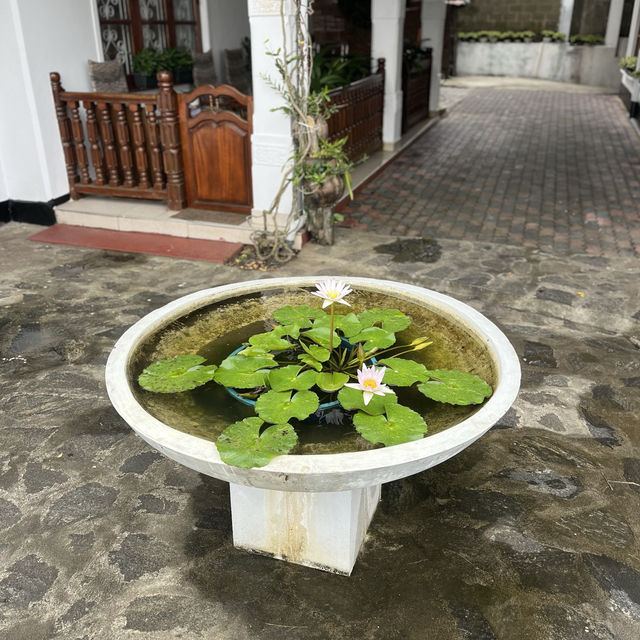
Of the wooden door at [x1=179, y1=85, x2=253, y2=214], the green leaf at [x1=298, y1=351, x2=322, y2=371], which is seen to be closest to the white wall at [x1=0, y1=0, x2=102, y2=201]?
the wooden door at [x1=179, y1=85, x2=253, y2=214]

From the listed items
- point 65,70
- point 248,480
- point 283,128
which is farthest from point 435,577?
point 65,70

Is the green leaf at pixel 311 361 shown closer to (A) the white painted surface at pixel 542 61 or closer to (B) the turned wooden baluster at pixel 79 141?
(B) the turned wooden baluster at pixel 79 141

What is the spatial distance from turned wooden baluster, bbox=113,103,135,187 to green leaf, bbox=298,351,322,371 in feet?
15.6

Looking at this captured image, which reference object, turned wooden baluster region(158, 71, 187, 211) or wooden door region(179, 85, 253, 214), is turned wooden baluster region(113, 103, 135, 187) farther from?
wooden door region(179, 85, 253, 214)

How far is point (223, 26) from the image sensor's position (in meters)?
9.05

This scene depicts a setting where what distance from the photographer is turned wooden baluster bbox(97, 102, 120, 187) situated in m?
6.35

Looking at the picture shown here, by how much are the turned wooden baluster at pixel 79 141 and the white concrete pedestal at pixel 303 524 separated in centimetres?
527

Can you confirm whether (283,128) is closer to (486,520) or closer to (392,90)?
(486,520)

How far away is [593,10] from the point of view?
2166 cm

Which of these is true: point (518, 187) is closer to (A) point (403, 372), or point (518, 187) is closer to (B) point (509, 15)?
(A) point (403, 372)

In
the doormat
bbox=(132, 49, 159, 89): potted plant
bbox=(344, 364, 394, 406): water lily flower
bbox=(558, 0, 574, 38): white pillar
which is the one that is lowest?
the doormat

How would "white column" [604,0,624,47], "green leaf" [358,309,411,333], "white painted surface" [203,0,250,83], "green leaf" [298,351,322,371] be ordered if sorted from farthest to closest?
1. "white column" [604,0,624,47]
2. "white painted surface" [203,0,250,83]
3. "green leaf" [358,309,411,333]
4. "green leaf" [298,351,322,371]

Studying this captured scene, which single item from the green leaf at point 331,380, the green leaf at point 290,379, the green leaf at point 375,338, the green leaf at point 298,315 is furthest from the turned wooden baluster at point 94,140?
the green leaf at point 331,380

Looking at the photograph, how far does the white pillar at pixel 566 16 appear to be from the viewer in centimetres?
2233
